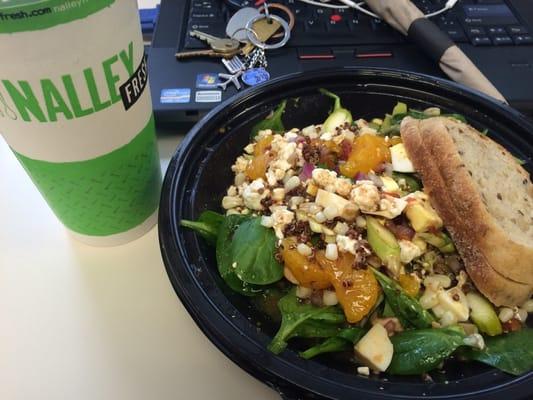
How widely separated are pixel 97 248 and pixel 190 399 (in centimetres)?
32

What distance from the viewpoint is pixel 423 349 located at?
25.1 inches

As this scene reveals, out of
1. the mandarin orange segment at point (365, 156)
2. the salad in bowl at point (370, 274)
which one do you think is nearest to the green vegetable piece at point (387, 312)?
the salad in bowl at point (370, 274)

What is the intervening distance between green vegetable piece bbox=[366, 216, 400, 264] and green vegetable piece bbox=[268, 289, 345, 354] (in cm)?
10

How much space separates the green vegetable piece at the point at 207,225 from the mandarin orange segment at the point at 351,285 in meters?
0.17

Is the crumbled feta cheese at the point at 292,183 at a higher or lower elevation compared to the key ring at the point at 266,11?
lower

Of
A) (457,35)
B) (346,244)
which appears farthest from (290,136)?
(457,35)

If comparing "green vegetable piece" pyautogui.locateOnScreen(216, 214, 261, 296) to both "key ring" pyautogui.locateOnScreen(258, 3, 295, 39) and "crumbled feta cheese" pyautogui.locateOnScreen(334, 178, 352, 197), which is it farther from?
"key ring" pyautogui.locateOnScreen(258, 3, 295, 39)

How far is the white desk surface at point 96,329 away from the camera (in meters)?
0.68

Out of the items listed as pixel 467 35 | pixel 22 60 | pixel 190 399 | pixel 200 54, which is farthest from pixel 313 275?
pixel 467 35

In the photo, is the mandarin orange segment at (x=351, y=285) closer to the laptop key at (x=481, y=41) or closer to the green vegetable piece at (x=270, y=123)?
the green vegetable piece at (x=270, y=123)

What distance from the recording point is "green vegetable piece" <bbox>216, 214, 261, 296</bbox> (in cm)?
70

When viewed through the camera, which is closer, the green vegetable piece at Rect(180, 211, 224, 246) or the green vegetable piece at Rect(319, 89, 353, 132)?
the green vegetable piece at Rect(180, 211, 224, 246)

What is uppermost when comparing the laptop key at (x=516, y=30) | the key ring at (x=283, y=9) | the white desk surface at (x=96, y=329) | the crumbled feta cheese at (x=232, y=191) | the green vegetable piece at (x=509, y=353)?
the key ring at (x=283, y=9)

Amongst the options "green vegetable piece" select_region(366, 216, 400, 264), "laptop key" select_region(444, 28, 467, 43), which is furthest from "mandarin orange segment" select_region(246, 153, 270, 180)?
"laptop key" select_region(444, 28, 467, 43)
